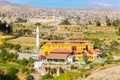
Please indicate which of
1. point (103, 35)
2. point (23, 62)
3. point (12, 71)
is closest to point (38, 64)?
point (23, 62)

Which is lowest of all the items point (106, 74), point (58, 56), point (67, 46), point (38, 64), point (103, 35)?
point (38, 64)

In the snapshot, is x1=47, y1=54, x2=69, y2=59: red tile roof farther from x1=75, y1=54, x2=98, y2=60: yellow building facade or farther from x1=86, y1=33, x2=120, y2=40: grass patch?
x1=86, y1=33, x2=120, y2=40: grass patch

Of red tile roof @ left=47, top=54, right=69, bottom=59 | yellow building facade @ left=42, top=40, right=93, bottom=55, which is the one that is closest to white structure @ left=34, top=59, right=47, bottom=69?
red tile roof @ left=47, top=54, right=69, bottom=59

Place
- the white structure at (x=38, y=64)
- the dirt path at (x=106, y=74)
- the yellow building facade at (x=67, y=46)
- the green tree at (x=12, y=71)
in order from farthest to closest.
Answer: the yellow building facade at (x=67, y=46)
the white structure at (x=38, y=64)
the green tree at (x=12, y=71)
the dirt path at (x=106, y=74)

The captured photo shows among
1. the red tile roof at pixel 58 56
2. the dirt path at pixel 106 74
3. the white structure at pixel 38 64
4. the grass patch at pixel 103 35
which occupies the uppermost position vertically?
the dirt path at pixel 106 74

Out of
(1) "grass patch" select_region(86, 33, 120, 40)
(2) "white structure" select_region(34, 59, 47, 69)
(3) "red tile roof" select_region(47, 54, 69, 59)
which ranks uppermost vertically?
(1) "grass patch" select_region(86, 33, 120, 40)

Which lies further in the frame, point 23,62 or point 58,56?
point 58,56

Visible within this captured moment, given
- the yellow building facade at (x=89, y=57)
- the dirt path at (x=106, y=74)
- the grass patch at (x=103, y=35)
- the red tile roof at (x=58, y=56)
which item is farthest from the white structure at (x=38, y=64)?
the grass patch at (x=103, y=35)

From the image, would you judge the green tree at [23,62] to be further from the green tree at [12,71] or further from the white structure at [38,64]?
the green tree at [12,71]

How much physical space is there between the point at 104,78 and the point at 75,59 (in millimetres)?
27088

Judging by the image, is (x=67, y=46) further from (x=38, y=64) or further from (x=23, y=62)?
(x=23, y=62)

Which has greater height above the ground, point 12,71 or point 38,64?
point 12,71

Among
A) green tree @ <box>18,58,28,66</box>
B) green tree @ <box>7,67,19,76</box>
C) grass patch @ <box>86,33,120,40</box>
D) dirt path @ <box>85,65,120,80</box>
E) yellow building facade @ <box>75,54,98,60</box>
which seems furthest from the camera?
grass patch @ <box>86,33,120,40</box>

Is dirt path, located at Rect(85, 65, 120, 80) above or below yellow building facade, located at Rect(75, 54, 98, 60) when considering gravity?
above
